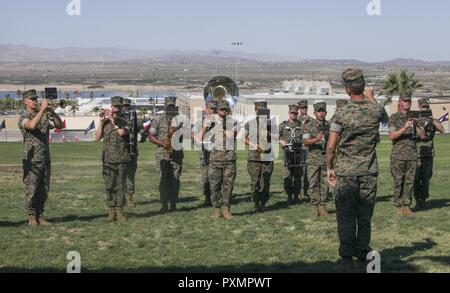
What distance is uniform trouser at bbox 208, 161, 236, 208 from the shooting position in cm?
1116

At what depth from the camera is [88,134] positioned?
211 feet

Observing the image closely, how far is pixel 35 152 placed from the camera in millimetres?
10477

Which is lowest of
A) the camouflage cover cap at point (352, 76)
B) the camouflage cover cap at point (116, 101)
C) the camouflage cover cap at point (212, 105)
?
the camouflage cover cap at point (212, 105)

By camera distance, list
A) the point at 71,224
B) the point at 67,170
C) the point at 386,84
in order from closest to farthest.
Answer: the point at 71,224, the point at 67,170, the point at 386,84

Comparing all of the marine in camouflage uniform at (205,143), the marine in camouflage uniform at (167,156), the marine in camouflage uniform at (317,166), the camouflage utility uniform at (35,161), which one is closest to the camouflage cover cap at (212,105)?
the marine in camouflage uniform at (205,143)

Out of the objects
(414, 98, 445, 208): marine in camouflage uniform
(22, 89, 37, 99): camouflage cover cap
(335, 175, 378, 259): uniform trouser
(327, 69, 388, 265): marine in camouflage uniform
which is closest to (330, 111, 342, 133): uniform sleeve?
(327, 69, 388, 265): marine in camouflage uniform

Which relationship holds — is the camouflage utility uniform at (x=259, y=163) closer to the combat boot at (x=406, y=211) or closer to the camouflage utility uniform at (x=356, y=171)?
the combat boot at (x=406, y=211)

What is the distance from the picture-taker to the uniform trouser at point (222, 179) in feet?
36.6

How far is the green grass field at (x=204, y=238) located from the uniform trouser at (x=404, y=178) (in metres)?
0.36

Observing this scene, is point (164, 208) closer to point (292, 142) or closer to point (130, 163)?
point (130, 163)

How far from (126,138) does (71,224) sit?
1.78m

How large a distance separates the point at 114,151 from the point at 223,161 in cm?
194
